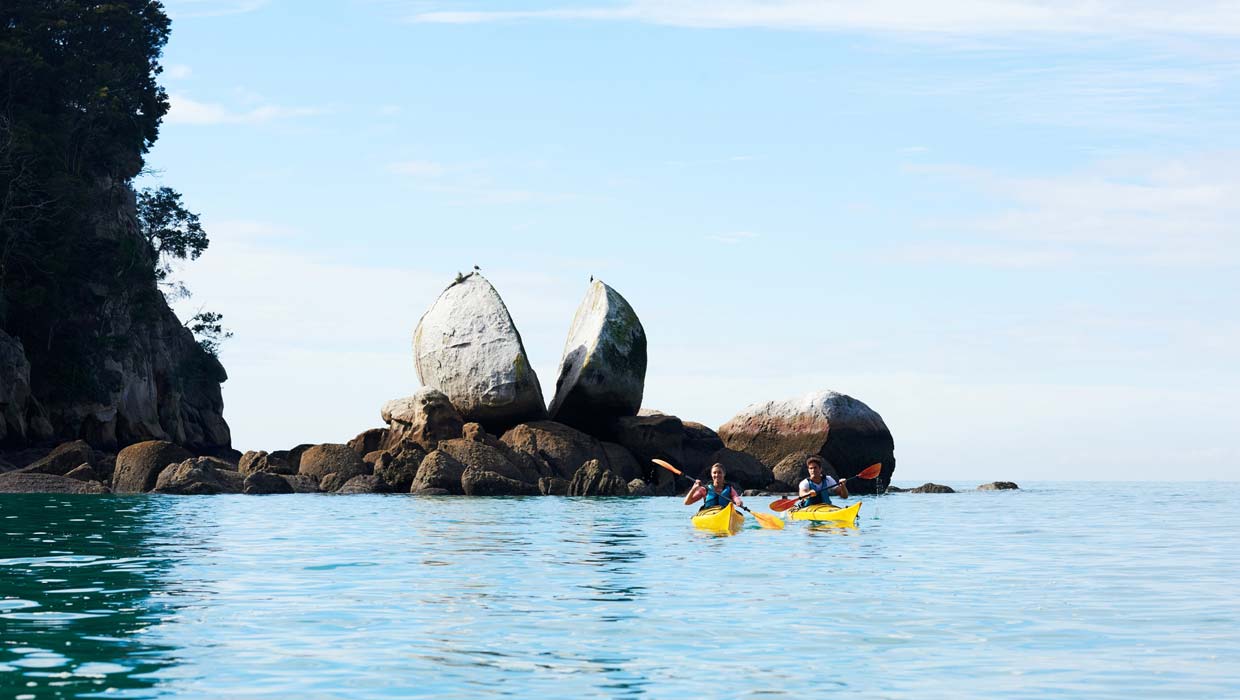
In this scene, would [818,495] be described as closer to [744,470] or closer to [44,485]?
[744,470]

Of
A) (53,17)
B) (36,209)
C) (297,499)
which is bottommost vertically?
(297,499)

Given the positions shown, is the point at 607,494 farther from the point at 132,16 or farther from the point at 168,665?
the point at 132,16

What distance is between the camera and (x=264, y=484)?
1342 inches

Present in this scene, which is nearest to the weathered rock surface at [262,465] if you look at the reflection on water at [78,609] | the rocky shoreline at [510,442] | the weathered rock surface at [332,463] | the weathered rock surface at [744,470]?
the rocky shoreline at [510,442]

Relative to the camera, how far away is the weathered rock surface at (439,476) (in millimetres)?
33125

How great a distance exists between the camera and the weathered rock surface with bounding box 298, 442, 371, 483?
119ft

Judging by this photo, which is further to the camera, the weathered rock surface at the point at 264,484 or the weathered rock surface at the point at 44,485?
the weathered rock surface at the point at 264,484

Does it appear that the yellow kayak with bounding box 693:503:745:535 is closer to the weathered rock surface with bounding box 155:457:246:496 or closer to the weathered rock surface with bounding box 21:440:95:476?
the weathered rock surface with bounding box 155:457:246:496

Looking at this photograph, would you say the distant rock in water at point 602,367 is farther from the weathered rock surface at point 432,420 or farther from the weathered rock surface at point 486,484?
the weathered rock surface at point 486,484

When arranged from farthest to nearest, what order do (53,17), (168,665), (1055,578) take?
(53,17) < (1055,578) < (168,665)

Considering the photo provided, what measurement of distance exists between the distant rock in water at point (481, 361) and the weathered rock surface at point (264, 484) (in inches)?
221

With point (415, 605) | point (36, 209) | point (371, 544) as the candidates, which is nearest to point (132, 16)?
point (36, 209)

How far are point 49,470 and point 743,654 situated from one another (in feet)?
104

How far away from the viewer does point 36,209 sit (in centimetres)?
4228
